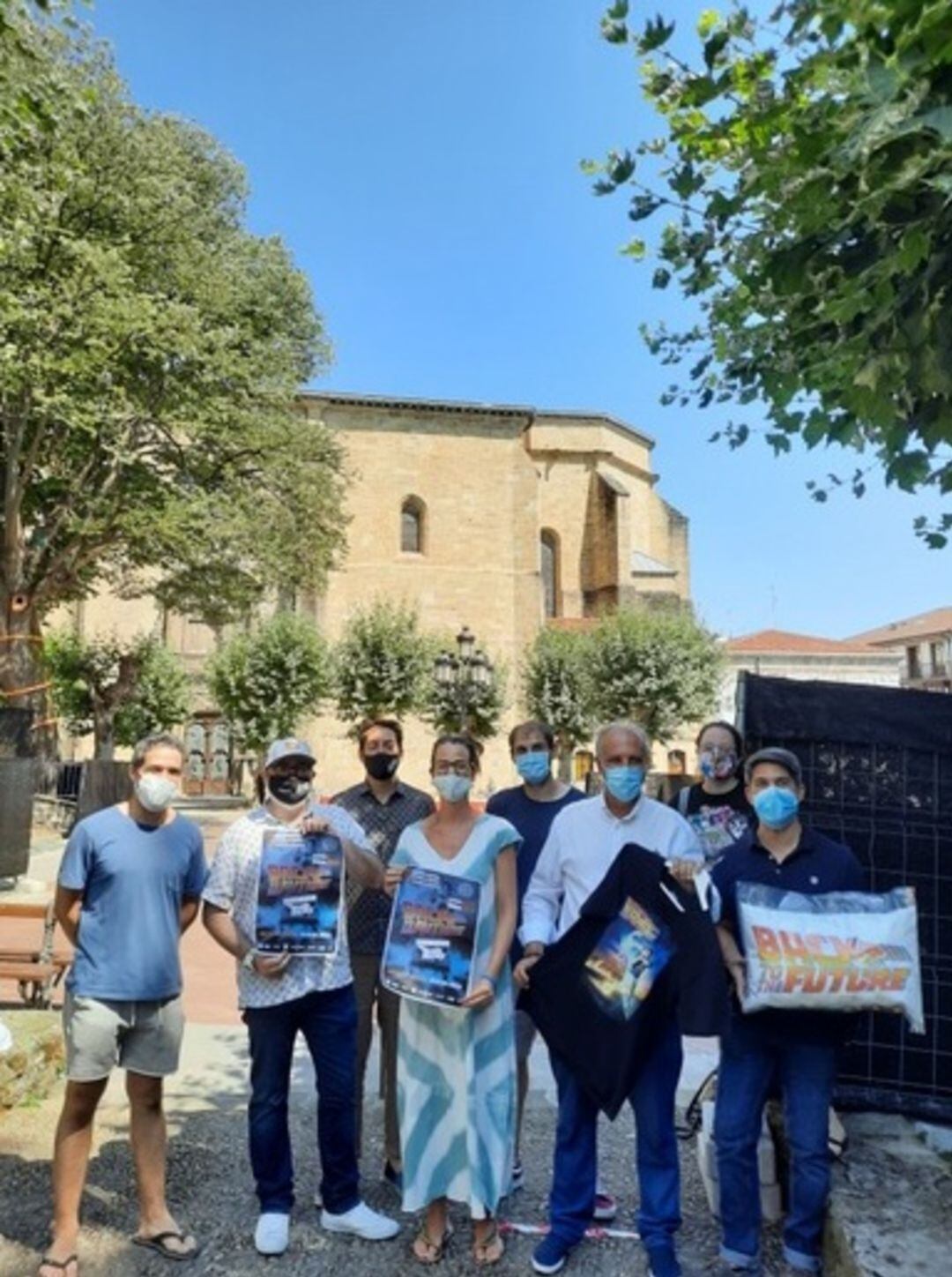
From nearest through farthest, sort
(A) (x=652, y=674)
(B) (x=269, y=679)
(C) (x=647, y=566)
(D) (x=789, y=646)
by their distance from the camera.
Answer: (B) (x=269, y=679)
(A) (x=652, y=674)
(C) (x=647, y=566)
(D) (x=789, y=646)

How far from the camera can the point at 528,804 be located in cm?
394

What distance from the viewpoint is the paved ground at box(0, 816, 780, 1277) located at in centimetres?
306

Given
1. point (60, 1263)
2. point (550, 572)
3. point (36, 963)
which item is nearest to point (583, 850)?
point (60, 1263)

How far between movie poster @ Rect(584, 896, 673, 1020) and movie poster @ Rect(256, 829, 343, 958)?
37.4 inches

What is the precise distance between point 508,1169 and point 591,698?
26517 mm

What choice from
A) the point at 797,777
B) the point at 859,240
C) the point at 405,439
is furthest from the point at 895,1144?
the point at 405,439

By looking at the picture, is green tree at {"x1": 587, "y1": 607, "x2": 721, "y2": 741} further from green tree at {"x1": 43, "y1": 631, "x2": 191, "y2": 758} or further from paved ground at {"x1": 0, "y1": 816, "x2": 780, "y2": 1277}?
paved ground at {"x1": 0, "y1": 816, "x2": 780, "y2": 1277}

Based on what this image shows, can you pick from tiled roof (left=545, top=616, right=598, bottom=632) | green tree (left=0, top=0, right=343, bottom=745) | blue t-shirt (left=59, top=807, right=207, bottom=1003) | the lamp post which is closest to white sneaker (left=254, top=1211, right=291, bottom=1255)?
blue t-shirt (left=59, top=807, right=207, bottom=1003)

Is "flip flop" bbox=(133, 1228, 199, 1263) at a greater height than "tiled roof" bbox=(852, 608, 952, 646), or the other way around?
"tiled roof" bbox=(852, 608, 952, 646)

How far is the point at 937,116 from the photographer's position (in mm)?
2156

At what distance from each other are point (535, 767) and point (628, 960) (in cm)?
107

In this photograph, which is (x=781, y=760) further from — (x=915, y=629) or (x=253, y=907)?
(x=915, y=629)

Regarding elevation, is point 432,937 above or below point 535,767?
below

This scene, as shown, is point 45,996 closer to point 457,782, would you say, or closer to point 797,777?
point 457,782
